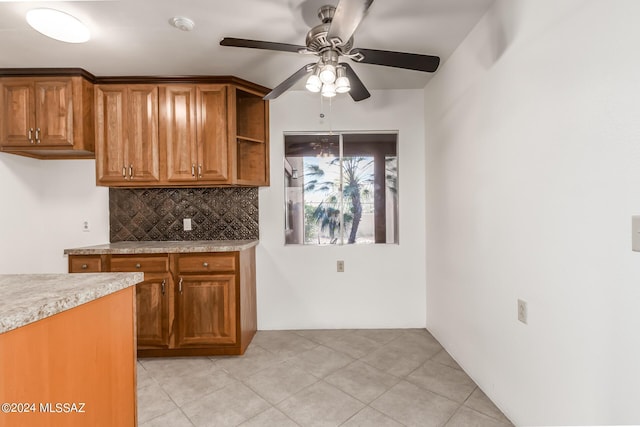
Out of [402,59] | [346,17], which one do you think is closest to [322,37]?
[346,17]

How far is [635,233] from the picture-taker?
0.95 metres

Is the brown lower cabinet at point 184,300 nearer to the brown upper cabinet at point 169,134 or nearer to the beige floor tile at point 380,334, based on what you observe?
the brown upper cabinet at point 169,134

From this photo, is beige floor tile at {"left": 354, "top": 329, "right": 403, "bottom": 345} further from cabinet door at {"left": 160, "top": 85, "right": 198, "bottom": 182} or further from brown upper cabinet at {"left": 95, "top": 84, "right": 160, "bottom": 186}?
brown upper cabinet at {"left": 95, "top": 84, "right": 160, "bottom": 186}

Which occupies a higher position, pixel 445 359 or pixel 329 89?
pixel 329 89

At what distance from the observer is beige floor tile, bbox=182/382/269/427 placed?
1657mm

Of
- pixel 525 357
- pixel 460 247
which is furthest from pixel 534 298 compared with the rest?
pixel 460 247

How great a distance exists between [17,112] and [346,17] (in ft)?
9.62

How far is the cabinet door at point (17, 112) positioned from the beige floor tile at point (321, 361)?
2.94 meters

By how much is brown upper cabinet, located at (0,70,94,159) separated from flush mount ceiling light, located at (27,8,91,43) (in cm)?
67

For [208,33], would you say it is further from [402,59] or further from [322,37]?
→ [402,59]

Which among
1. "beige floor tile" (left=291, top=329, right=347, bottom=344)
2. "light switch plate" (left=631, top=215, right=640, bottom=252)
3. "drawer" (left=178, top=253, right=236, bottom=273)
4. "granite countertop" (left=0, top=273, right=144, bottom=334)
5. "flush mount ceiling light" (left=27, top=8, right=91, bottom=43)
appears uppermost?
"flush mount ceiling light" (left=27, top=8, right=91, bottom=43)

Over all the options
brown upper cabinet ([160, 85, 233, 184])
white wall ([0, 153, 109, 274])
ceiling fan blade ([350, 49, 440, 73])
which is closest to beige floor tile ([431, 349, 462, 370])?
ceiling fan blade ([350, 49, 440, 73])

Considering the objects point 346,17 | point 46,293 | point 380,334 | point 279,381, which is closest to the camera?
point 46,293

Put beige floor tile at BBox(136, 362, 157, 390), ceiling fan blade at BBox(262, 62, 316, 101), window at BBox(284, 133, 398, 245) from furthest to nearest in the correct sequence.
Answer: window at BBox(284, 133, 398, 245) → beige floor tile at BBox(136, 362, 157, 390) → ceiling fan blade at BBox(262, 62, 316, 101)
